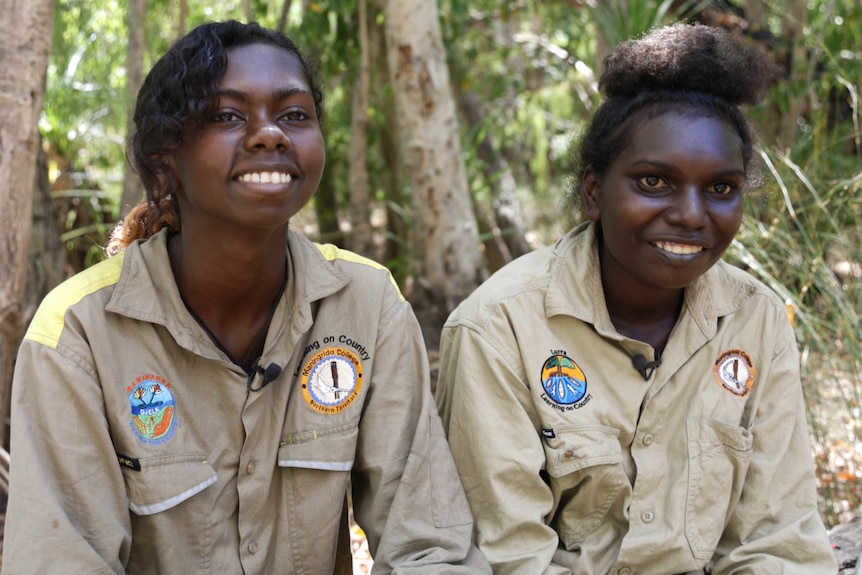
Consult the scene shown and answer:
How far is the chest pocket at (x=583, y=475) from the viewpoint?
2.21m

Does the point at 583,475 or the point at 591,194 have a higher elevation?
the point at 591,194

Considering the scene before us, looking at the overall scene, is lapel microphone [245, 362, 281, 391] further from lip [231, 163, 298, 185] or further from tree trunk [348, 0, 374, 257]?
tree trunk [348, 0, 374, 257]

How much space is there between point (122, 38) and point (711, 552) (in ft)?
21.5

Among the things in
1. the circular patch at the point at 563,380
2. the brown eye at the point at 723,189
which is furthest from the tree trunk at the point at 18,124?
the brown eye at the point at 723,189

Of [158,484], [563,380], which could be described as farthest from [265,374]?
[563,380]

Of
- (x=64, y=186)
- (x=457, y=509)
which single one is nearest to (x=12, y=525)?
(x=457, y=509)

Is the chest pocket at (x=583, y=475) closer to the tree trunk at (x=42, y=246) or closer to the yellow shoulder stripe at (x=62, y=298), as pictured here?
the yellow shoulder stripe at (x=62, y=298)

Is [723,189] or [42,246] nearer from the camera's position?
[723,189]

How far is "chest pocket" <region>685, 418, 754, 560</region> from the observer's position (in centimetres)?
225

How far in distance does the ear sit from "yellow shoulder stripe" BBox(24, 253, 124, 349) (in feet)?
3.86

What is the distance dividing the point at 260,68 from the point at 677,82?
1.04 meters

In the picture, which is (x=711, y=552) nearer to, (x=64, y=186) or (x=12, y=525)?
(x=12, y=525)

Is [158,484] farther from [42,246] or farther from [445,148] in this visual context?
[445,148]

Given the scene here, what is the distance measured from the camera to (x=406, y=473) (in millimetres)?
2131
